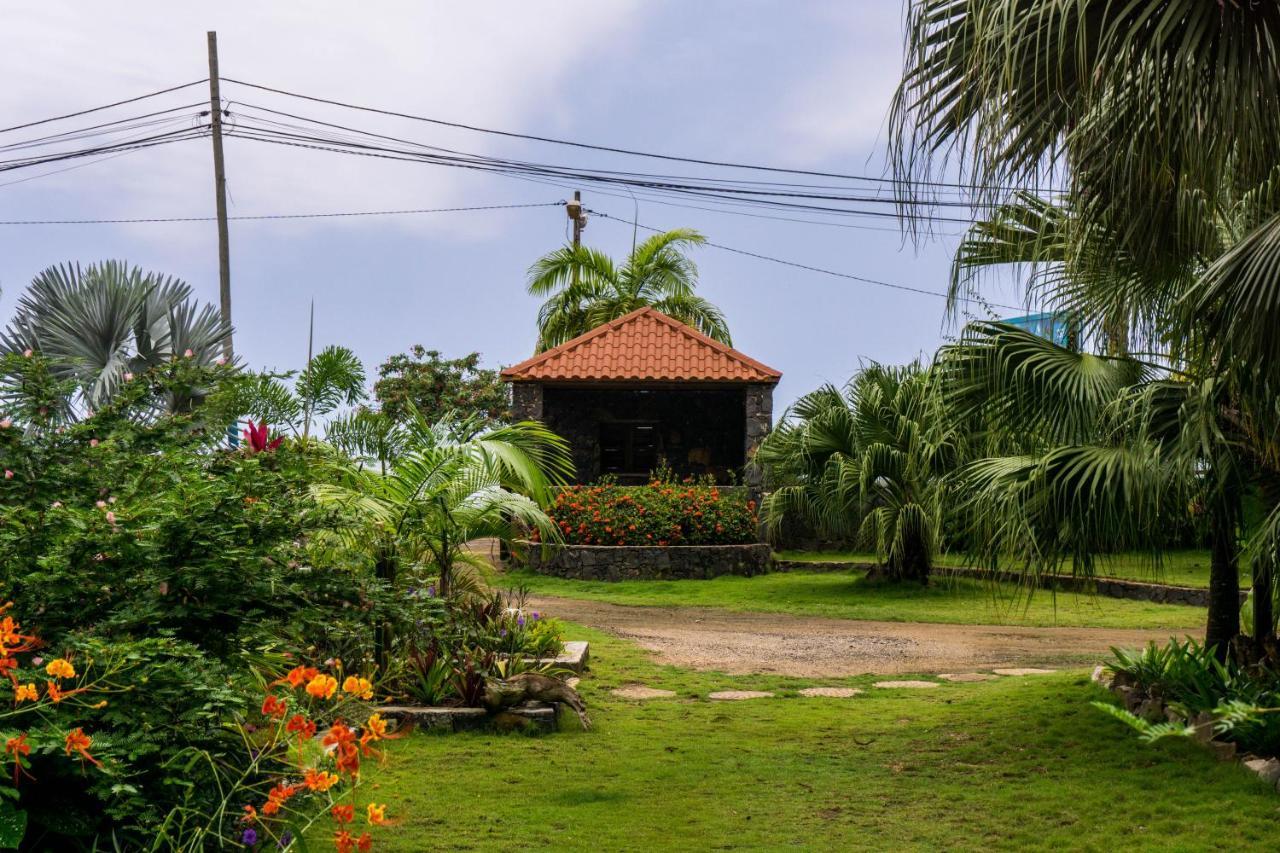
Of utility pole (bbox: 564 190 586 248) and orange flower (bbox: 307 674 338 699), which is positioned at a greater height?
utility pole (bbox: 564 190 586 248)

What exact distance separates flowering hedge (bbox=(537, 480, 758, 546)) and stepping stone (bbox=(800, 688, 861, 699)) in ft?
32.0

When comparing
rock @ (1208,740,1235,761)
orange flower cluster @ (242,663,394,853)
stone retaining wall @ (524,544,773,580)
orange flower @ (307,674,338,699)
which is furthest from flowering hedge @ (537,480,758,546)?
orange flower @ (307,674,338,699)

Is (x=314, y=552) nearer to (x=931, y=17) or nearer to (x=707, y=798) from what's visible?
(x=707, y=798)

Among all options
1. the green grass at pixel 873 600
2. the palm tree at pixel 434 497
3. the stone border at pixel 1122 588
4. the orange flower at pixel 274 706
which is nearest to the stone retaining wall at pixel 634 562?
the green grass at pixel 873 600

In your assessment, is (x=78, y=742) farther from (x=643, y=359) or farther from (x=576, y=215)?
(x=576, y=215)

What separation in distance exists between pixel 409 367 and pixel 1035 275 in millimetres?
30365

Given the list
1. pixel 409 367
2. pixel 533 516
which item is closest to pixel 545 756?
pixel 533 516

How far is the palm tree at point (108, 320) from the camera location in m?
13.2

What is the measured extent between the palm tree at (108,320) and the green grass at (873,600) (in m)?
5.15

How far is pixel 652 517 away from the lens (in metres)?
19.5

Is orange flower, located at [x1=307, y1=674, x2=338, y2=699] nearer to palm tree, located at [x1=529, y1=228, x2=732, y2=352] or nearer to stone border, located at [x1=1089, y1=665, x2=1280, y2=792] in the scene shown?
stone border, located at [x1=1089, y1=665, x2=1280, y2=792]

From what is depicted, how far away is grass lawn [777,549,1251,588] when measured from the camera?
56.9 feet

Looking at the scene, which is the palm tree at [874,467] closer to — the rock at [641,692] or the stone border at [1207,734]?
the rock at [641,692]

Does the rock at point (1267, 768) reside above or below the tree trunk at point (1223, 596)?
below
